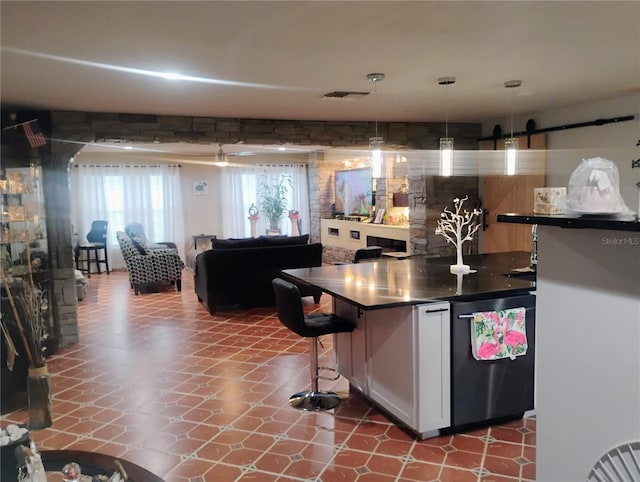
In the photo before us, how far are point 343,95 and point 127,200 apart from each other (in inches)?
266

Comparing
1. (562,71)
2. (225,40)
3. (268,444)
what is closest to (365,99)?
(562,71)

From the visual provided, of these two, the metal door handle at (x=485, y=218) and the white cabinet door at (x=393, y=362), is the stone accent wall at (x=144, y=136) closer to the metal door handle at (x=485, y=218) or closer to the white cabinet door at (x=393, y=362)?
the metal door handle at (x=485, y=218)

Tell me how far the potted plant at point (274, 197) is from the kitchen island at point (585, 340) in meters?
9.10

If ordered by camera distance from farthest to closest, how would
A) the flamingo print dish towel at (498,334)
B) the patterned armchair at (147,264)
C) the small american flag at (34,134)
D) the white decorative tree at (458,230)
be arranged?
the patterned armchair at (147,264) < the small american flag at (34,134) < the white decorative tree at (458,230) < the flamingo print dish towel at (498,334)

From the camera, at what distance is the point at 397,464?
273 centimetres

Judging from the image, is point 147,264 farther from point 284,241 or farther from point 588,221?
point 588,221

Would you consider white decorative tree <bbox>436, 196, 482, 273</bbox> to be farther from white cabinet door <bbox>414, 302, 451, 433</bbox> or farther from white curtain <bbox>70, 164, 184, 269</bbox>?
white curtain <bbox>70, 164, 184, 269</bbox>

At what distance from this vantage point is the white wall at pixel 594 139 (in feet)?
15.7

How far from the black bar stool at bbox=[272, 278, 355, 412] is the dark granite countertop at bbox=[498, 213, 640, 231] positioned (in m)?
1.82

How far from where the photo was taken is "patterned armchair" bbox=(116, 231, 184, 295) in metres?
7.54

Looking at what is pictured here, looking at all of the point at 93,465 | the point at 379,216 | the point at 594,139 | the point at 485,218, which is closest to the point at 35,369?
the point at 93,465

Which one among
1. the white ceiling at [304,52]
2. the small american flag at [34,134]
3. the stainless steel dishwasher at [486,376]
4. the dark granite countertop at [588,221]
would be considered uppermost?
the white ceiling at [304,52]

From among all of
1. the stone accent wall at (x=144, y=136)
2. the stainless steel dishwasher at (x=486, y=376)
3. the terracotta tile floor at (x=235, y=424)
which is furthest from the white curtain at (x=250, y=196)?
A: the stainless steel dishwasher at (x=486, y=376)

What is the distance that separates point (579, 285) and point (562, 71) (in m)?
2.82
